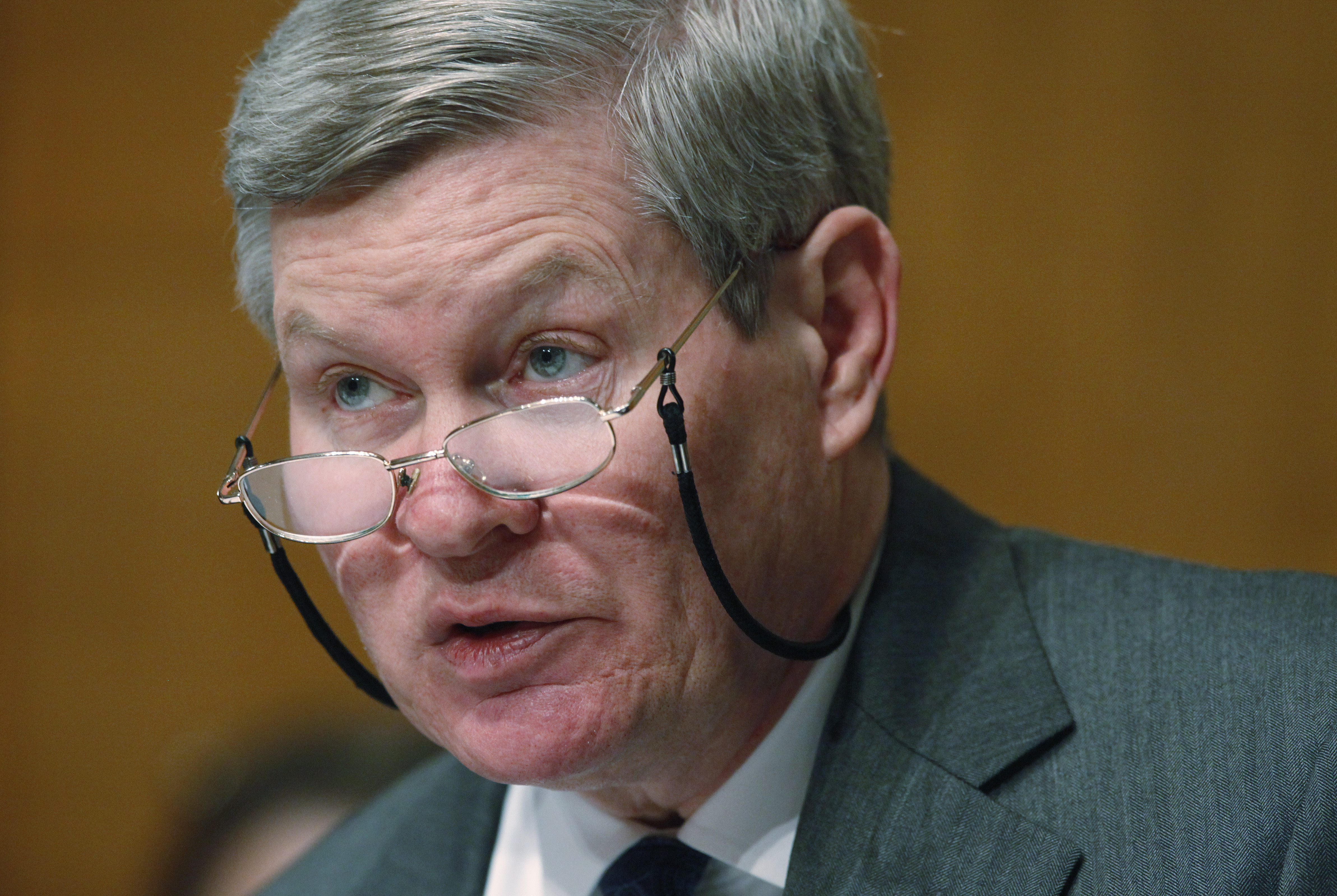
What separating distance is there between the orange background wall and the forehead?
135cm

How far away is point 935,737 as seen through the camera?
4.60 ft

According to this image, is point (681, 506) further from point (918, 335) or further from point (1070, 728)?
point (918, 335)

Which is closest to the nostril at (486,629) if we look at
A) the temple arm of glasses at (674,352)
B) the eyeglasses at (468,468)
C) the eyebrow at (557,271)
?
the eyeglasses at (468,468)

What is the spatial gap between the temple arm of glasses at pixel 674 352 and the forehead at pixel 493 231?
0.18 feet

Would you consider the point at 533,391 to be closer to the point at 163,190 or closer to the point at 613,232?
the point at 613,232

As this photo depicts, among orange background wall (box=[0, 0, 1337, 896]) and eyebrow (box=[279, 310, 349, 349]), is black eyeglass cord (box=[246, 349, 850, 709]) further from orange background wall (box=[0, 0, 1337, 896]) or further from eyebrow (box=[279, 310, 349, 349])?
orange background wall (box=[0, 0, 1337, 896])

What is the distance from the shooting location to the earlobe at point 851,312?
4.81ft

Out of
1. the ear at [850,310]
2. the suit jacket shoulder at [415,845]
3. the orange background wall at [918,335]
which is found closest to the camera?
the ear at [850,310]

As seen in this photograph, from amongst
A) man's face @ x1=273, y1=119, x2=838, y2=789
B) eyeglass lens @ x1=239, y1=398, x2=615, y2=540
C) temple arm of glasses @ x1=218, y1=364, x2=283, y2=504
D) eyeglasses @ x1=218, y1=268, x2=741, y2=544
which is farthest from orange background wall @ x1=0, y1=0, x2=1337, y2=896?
eyeglass lens @ x1=239, y1=398, x2=615, y2=540

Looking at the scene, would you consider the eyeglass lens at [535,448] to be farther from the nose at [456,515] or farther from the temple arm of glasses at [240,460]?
the temple arm of glasses at [240,460]

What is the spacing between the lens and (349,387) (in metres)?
1.41

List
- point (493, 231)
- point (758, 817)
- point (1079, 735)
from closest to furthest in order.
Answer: point (493, 231) → point (1079, 735) → point (758, 817)

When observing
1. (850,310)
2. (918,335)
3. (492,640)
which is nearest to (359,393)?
(492,640)

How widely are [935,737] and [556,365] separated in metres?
0.59
